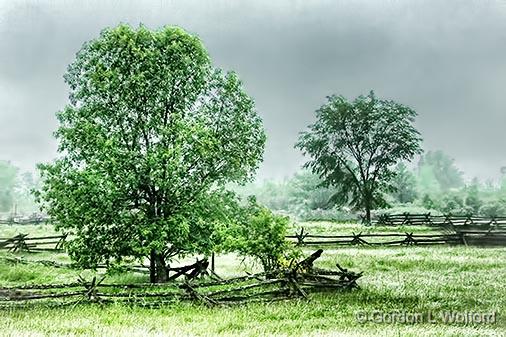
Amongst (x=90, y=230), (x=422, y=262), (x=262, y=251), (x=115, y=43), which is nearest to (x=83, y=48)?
(x=115, y=43)

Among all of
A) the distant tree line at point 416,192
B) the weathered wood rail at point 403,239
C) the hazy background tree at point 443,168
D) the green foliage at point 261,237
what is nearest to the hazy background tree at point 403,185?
the distant tree line at point 416,192

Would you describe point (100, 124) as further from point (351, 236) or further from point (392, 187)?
point (351, 236)

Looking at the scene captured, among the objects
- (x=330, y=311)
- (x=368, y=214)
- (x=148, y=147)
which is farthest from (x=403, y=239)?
(x=148, y=147)

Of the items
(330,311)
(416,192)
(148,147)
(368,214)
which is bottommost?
(330,311)

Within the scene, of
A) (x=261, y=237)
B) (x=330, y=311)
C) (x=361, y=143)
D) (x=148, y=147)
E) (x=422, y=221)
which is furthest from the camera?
(x=422, y=221)

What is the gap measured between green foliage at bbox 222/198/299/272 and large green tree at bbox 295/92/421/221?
155cm

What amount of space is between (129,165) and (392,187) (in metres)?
4.24

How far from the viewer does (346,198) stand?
425 inches

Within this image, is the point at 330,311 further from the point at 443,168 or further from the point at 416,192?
the point at 443,168

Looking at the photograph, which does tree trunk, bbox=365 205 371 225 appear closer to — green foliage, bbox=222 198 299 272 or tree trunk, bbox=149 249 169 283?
green foliage, bbox=222 198 299 272

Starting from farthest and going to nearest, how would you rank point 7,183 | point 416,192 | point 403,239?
1. point 403,239
2. point 7,183
3. point 416,192

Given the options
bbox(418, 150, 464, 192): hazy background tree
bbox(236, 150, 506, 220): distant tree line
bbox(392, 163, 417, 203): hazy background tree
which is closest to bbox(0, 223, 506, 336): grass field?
bbox(236, 150, 506, 220): distant tree line

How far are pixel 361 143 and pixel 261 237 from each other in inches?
99.3

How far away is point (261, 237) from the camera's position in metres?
9.51
